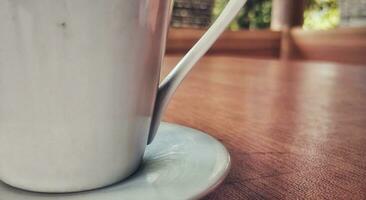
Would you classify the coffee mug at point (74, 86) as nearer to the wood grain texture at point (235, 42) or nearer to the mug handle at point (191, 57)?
the mug handle at point (191, 57)

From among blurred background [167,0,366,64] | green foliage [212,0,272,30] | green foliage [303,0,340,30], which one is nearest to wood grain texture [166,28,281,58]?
blurred background [167,0,366,64]

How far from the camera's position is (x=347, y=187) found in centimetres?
21

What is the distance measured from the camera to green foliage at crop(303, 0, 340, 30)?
385 cm

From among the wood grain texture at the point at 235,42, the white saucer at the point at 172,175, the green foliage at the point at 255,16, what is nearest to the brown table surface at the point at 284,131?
the white saucer at the point at 172,175

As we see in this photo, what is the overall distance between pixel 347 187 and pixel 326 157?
0.19 ft

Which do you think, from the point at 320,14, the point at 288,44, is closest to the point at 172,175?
the point at 288,44

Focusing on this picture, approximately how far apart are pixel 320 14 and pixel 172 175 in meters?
3.94

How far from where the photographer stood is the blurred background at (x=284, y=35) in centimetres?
248

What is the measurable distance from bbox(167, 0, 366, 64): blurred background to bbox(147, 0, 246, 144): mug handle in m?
2.16

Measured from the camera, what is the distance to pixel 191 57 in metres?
0.25

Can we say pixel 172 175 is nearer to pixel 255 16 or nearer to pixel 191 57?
pixel 191 57

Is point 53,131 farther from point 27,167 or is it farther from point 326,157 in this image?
point 326,157

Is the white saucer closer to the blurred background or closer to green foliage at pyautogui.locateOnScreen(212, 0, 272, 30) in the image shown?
the blurred background

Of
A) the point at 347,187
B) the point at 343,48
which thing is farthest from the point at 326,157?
the point at 343,48
